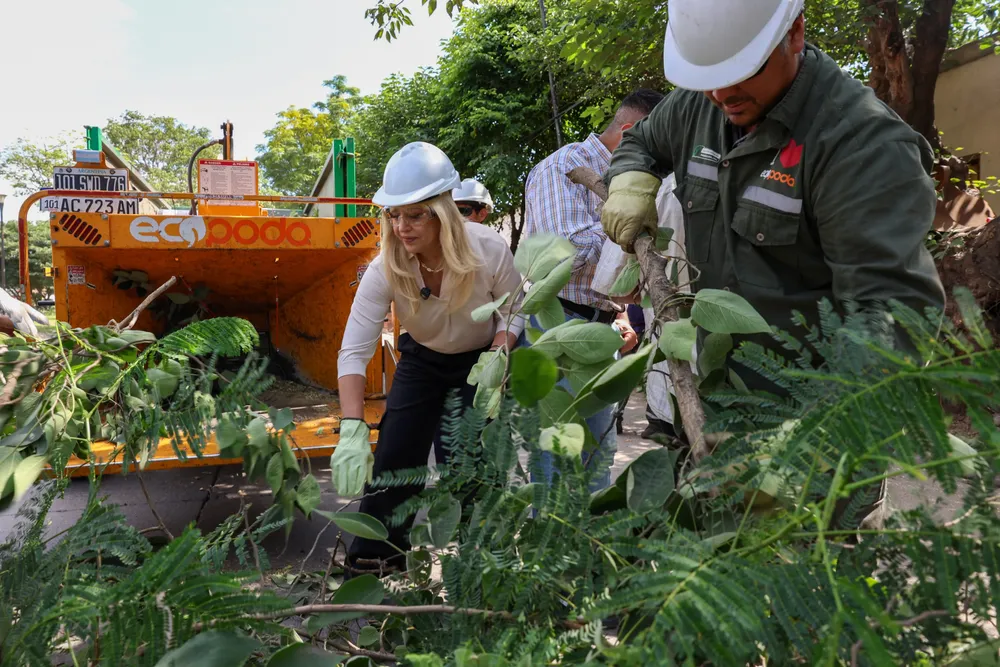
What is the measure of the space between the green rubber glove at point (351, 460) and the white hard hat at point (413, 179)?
3.09 feet

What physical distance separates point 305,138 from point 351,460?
28511 millimetres

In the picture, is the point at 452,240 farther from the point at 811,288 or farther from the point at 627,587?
the point at 627,587

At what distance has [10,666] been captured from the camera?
3.31ft

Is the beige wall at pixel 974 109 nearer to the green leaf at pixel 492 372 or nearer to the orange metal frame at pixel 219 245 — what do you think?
the orange metal frame at pixel 219 245

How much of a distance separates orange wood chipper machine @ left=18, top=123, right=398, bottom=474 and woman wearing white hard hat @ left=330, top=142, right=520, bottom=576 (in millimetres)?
1313

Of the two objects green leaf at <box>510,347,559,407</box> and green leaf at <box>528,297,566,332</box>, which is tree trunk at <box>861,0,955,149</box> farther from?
green leaf at <box>510,347,559,407</box>

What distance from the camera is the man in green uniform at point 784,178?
5.59ft

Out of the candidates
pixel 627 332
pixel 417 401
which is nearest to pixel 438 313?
pixel 417 401

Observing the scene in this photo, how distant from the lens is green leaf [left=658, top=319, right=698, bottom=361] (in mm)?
1330

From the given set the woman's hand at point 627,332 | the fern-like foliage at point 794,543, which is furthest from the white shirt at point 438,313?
the fern-like foliage at point 794,543

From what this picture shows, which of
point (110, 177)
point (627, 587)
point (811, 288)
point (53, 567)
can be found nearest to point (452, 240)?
point (811, 288)

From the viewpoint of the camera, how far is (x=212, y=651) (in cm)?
92

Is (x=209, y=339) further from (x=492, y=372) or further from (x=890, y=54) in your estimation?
(x=890, y=54)

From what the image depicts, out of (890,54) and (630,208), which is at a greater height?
(890,54)
